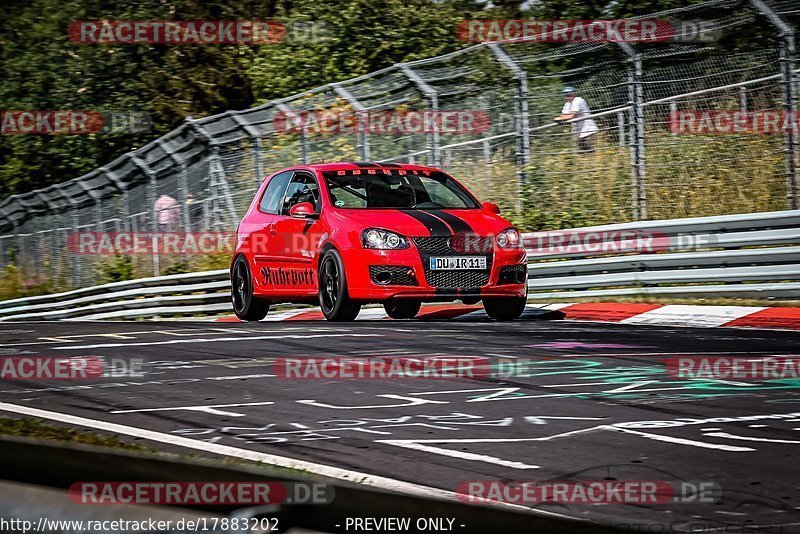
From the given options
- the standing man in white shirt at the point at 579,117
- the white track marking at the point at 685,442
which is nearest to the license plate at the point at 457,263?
the standing man in white shirt at the point at 579,117

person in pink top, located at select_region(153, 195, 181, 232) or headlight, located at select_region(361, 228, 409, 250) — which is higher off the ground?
person in pink top, located at select_region(153, 195, 181, 232)

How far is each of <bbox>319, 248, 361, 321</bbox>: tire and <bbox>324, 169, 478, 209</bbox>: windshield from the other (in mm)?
671

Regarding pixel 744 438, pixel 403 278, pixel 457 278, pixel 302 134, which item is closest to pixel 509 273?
pixel 457 278

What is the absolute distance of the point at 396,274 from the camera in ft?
39.3

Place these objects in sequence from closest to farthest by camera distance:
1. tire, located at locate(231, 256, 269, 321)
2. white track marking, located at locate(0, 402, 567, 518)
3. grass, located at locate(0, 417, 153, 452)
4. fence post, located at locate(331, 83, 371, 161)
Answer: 1. white track marking, located at locate(0, 402, 567, 518)
2. grass, located at locate(0, 417, 153, 452)
3. tire, located at locate(231, 256, 269, 321)
4. fence post, located at locate(331, 83, 371, 161)

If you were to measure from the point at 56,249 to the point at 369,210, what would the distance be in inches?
776

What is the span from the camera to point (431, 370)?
8.33 meters

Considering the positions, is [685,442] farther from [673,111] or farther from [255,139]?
[255,139]

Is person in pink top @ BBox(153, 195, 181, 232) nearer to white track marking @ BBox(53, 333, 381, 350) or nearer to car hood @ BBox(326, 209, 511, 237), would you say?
car hood @ BBox(326, 209, 511, 237)

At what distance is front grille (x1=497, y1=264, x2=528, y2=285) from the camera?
1235 centimetres

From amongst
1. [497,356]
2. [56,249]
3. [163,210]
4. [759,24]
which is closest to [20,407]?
[497,356]

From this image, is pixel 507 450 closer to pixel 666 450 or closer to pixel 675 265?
pixel 666 450

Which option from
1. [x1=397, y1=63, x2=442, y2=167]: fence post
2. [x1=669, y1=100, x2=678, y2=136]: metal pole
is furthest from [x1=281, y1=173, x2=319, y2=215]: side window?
[x1=669, y1=100, x2=678, y2=136]: metal pole

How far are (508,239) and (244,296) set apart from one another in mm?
3734
